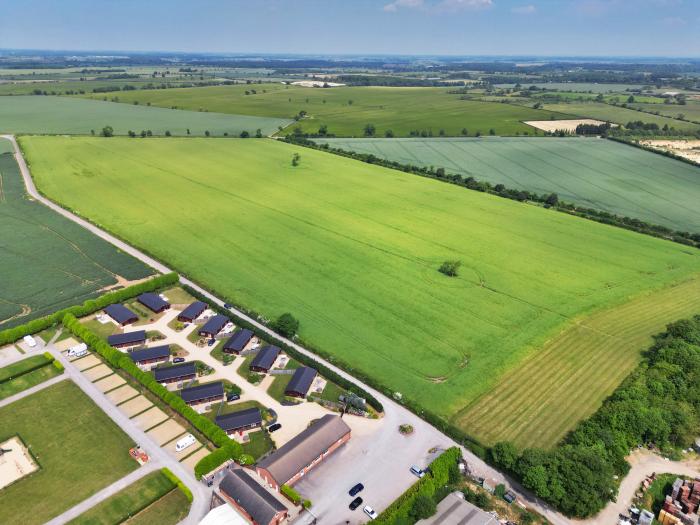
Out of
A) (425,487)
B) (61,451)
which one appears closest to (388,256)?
(425,487)

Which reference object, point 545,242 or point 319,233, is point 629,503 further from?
point 319,233

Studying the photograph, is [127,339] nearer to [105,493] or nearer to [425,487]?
[105,493]

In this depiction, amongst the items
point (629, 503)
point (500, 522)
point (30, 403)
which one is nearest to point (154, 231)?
point (30, 403)

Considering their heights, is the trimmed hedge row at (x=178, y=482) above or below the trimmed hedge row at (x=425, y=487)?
below

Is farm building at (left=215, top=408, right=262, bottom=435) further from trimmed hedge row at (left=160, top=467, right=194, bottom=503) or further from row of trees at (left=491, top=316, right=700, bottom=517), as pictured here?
row of trees at (left=491, top=316, right=700, bottom=517)

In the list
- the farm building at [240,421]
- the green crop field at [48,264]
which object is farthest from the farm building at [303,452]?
the green crop field at [48,264]

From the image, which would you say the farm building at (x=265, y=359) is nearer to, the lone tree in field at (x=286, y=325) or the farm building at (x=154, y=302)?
the lone tree in field at (x=286, y=325)

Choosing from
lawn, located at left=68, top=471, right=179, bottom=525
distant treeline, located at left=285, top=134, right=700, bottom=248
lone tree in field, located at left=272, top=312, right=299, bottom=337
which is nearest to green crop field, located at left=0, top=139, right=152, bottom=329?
lone tree in field, located at left=272, top=312, right=299, bottom=337
